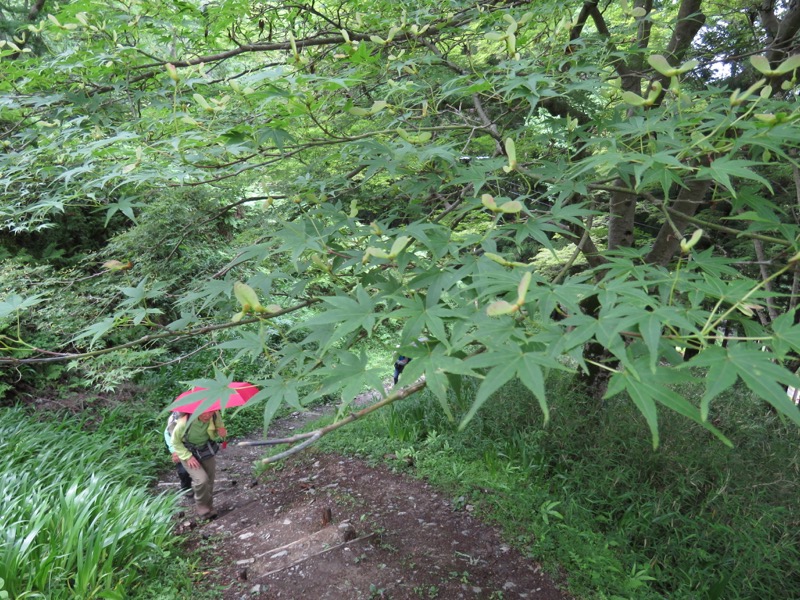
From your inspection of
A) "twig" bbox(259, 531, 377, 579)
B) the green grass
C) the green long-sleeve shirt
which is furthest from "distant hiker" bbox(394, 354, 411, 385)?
the green long-sleeve shirt

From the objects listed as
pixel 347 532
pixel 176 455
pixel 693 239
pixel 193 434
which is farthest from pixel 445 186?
pixel 176 455

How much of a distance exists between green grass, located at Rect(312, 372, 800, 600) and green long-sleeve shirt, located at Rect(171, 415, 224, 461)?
1.45 metres

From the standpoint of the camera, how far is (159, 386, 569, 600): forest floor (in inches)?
115

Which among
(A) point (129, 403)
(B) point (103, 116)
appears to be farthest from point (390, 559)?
(A) point (129, 403)

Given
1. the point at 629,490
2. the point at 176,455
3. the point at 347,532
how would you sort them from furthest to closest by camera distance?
the point at 176,455
the point at 629,490
the point at 347,532

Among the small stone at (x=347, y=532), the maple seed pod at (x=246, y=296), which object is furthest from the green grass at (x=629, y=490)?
the maple seed pod at (x=246, y=296)

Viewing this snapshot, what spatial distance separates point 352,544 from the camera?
329 cm

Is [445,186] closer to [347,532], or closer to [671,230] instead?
[671,230]

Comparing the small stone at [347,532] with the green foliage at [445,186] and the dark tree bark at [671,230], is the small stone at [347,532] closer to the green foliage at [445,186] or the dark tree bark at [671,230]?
the green foliage at [445,186]

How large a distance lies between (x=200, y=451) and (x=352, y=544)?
1583 millimetres

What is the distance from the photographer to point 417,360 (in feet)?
3.51

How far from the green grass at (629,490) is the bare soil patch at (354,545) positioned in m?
0.20

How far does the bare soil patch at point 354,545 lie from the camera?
115 inches

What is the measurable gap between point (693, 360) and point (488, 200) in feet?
1.84
